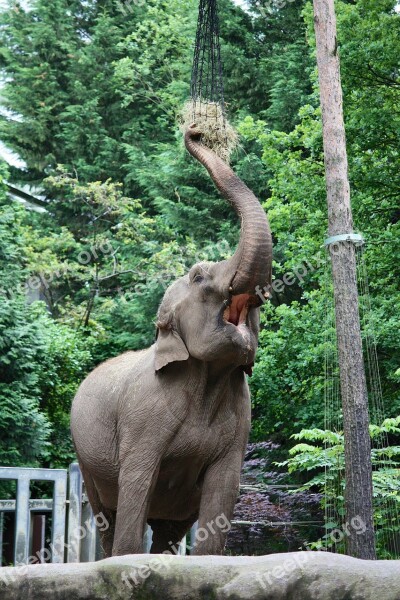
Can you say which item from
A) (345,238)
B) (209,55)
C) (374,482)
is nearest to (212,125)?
(209,55)

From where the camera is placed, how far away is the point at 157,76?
25453 millimetres

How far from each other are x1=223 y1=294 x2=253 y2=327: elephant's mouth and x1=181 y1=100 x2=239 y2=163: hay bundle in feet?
3.04

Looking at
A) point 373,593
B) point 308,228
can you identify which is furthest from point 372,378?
point 373,593

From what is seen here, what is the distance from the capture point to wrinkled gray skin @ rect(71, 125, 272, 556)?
4.91m

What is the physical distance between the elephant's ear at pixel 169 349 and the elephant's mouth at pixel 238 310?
0.32m

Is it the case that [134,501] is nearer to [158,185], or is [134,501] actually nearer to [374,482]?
[374,482]

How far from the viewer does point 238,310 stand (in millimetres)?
5012

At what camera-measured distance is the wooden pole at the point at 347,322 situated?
991cm

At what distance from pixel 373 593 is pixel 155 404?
6.20ft

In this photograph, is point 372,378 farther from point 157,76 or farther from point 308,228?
point 157,76

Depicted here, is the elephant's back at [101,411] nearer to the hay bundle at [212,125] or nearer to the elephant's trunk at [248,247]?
the elephant's trunk at [248,247]

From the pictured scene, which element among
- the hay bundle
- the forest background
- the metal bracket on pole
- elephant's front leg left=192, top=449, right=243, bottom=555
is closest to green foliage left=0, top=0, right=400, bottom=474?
the forest background

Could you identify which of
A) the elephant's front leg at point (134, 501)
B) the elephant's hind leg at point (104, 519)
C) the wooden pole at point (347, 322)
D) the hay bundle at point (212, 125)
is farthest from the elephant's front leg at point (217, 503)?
the wooden pole at point (347, 322)

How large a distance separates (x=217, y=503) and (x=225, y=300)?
3.57ft
